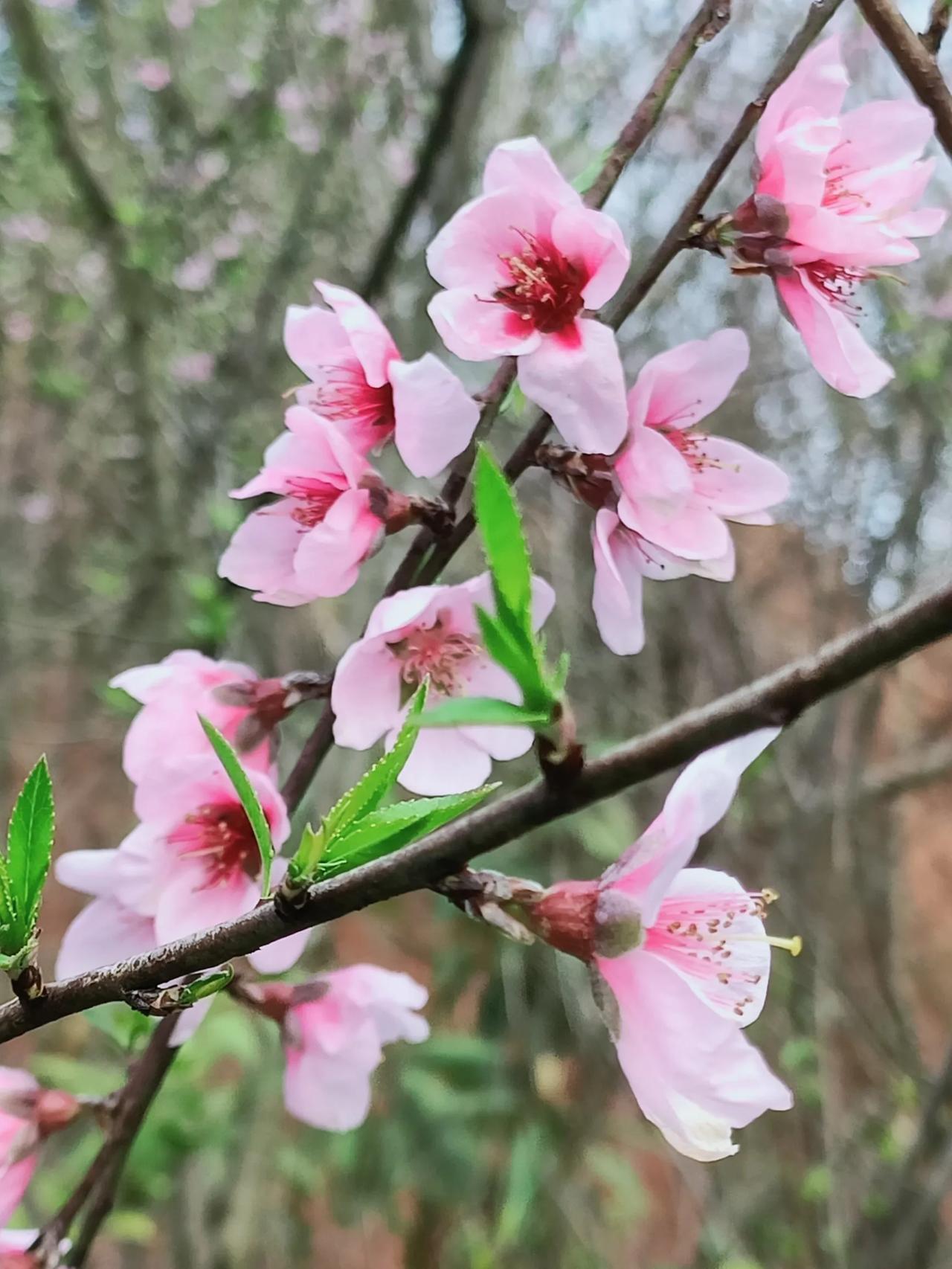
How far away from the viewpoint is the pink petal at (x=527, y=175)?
45 centimetres

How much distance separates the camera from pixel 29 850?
34 cm

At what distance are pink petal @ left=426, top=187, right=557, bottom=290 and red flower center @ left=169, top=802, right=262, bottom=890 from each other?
29 centimetres

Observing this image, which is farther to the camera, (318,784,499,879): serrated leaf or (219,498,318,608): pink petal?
(219,498,318,608): pink petal

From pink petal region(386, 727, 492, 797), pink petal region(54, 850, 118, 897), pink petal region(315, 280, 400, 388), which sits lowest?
pink petal region(54, 850, 118, 897)

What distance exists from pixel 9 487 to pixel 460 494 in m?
2.79

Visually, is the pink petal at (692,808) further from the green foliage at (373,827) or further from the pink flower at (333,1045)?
the pink flower at (333,1045)

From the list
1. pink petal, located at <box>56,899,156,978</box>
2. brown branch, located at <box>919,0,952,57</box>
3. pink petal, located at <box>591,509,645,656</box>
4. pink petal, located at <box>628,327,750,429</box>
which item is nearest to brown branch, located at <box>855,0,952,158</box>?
brown branch, located at <box>919,0,952,57</box>

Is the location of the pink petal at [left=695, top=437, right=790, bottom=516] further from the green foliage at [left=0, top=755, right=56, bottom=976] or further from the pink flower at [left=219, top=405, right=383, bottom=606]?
the green foliage at [left=0, top=755, right=56, bottom=976]

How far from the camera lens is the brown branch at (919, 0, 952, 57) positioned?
0.47 metres

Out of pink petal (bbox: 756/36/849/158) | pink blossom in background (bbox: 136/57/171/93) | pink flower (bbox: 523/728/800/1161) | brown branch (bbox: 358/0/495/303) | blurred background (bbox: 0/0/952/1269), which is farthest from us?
pink blossom in background (bbox: 136/57/171/93)

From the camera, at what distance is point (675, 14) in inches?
83.0

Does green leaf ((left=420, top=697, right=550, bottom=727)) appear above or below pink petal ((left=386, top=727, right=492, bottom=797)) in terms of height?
above

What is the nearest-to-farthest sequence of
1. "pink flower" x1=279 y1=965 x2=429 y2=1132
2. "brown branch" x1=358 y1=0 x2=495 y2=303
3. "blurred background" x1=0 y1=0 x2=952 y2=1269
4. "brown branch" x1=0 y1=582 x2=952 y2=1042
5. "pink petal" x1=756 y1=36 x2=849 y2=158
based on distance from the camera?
1. "brown branch" x1=0 y1=582 x2=952 y2=1042
2. "pink petal" x1=756 y1=36 x2=849 y2=158
3. "pink flower" x1=279 y1=965 x2=429 y2=1132
4. "brown branch" x1=358 y1=0 x2=495 y2=303
5. "blurred background" x1=0 y1=0 x2=952 y2=1269

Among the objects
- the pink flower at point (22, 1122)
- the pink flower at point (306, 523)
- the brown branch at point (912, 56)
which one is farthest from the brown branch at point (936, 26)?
the pink flower at point (22, 1122)
